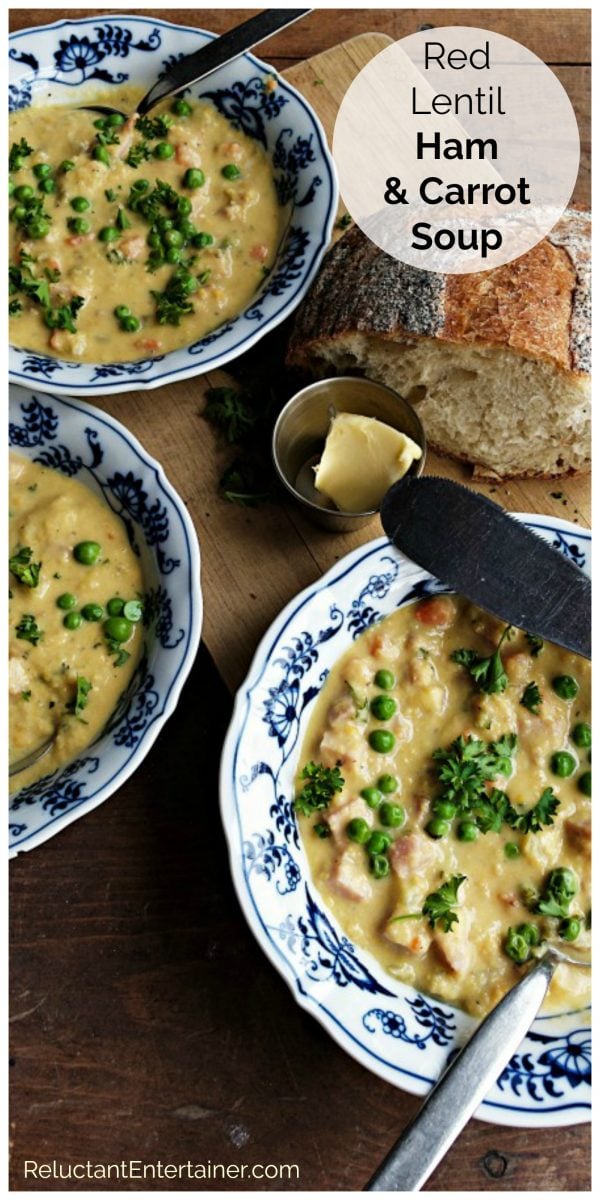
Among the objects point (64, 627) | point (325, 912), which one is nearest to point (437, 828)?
point (325, 912)

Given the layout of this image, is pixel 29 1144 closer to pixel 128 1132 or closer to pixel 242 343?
pixel 128 1132

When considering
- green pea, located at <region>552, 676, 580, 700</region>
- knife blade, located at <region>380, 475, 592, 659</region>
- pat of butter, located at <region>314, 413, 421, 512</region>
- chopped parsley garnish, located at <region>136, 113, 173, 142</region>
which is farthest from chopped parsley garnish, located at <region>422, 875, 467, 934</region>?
chopped parsley garnish, located at <region>136, 113, 173, 142</region>

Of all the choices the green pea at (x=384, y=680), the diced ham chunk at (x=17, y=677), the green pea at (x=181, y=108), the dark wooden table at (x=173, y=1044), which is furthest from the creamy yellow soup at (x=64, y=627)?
the green pea at (x=181, y=108)

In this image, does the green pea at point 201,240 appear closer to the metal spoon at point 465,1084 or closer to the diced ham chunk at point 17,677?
the diced ham chunk at point 17,677

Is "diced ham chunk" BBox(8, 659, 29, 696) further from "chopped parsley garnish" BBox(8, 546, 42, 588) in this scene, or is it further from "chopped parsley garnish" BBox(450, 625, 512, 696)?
"chopped parsley garnish" BBox(450, 625, 512, 696)
